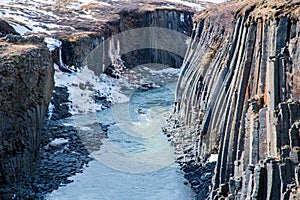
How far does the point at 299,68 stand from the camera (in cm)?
1692

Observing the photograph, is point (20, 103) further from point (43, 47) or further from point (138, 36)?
point (138, 36)

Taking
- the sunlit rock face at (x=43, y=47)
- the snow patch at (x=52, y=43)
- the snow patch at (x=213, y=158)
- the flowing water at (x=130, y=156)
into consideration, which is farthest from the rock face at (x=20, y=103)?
the snow patch at (x=52, y=43)

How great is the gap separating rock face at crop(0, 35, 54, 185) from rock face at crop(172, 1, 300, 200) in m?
11.4

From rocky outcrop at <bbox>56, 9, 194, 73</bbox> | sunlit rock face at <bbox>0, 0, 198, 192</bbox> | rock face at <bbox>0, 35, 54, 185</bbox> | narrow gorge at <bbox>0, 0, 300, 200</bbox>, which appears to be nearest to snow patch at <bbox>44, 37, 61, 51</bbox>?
sunlit rock face at <bbox>0, 0, 198, 192</bbox>

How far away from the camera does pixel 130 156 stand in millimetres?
33469

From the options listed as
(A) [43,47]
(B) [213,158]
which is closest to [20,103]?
(A) [43,47]

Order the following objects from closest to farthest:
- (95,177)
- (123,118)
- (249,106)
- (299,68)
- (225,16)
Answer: (299,68) < (249,106) < (95,177) < (225,16) < (123,118)

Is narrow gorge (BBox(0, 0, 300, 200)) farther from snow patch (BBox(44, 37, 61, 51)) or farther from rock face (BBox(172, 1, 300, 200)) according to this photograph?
snow patch (BBox(44, 37, 61, 51))

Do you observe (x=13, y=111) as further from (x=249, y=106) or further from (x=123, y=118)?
(x=123, y=118)

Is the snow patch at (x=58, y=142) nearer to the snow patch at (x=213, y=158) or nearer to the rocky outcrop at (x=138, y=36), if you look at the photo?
the snow patch at (x=213, y=158)

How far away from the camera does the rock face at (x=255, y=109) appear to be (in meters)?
16.1

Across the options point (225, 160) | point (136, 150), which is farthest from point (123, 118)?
point (225, 160)

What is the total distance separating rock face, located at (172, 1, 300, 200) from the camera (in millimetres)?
16109

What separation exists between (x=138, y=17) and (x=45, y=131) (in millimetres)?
43223
